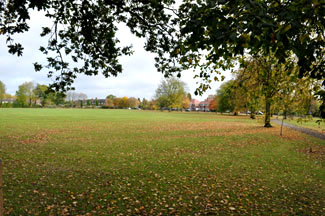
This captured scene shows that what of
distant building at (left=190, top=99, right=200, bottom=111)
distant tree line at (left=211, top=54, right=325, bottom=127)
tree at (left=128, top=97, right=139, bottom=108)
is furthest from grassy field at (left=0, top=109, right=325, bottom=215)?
distant building at (left=190, top=99, right=200, bottom=111)

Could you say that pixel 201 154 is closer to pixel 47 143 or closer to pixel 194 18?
pixel 194 18

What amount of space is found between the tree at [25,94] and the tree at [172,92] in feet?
229

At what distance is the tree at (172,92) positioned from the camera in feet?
267

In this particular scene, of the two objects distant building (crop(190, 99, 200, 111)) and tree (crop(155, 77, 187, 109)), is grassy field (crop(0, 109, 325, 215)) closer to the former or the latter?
tree (crop(155, 77, 187, 109))

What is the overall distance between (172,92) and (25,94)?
7724 centimetres

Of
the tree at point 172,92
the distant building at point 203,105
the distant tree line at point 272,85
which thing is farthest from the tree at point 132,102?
the distant tree line at point 272,85

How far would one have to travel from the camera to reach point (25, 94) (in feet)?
346

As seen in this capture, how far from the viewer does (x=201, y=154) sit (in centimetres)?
1151

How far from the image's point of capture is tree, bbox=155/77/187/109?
267ft

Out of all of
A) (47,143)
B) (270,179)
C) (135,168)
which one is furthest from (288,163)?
(47,143)

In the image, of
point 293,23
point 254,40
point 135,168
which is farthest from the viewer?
point 135,168

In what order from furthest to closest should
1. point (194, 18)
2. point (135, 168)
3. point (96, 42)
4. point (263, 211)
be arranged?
point (96, 42) < point (135, 168) < point (263, 211) < point (194, 18)

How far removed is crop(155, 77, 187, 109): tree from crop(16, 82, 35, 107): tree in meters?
69.9

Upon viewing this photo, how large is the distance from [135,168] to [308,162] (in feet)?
28.2
